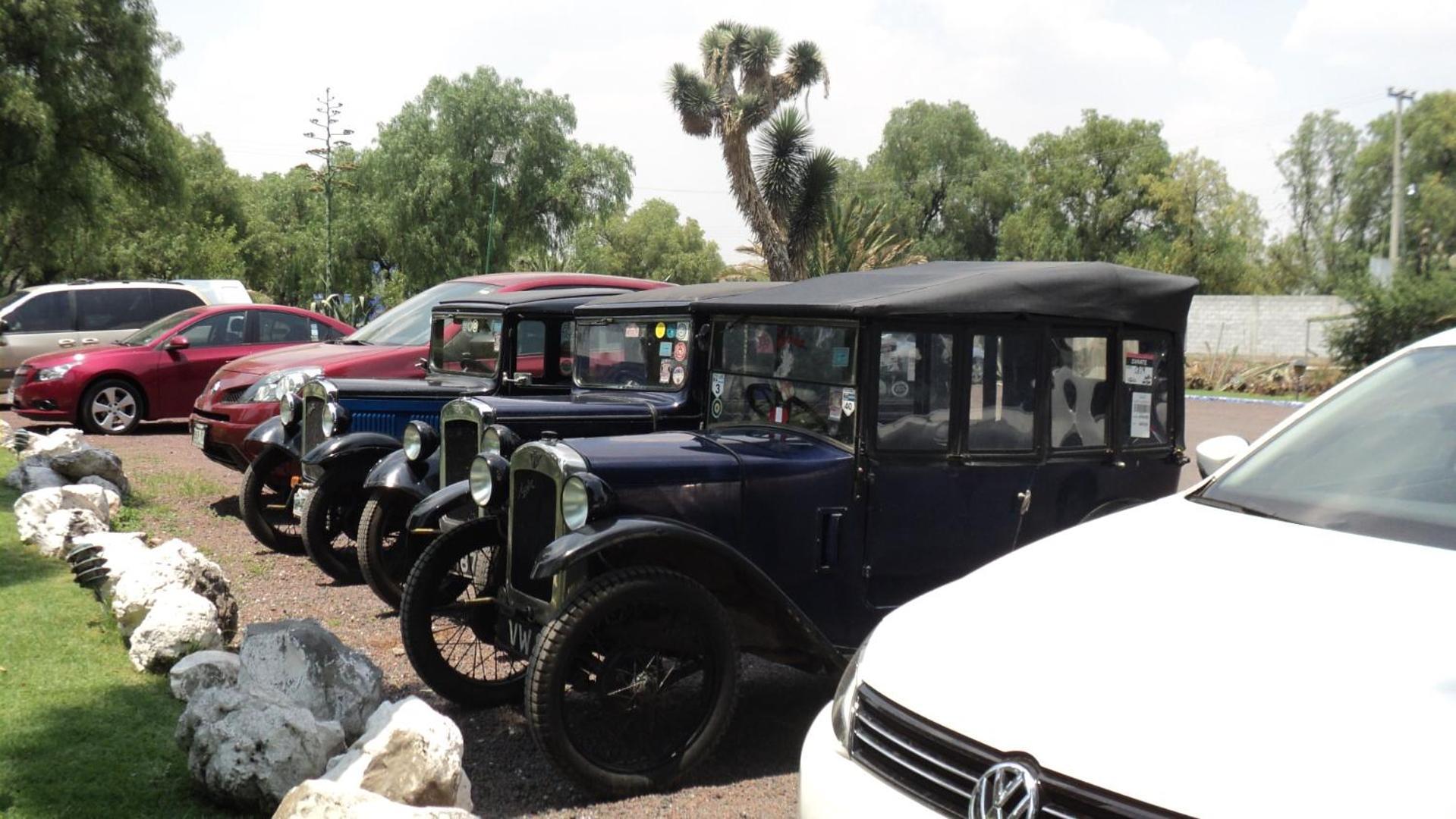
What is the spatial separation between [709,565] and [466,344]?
4784mm

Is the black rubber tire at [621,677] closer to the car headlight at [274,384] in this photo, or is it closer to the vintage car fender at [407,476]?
the vintage car fender at [407,476]

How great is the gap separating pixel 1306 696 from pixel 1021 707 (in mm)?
514

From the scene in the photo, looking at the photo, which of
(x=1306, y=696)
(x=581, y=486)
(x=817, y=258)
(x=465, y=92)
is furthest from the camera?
(x=465, y=92)

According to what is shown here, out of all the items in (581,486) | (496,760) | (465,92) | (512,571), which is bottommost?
(496,760)

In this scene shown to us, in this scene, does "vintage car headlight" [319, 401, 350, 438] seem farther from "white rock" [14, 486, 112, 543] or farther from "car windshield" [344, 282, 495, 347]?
"car windshield" [344, 282, 495, 347]

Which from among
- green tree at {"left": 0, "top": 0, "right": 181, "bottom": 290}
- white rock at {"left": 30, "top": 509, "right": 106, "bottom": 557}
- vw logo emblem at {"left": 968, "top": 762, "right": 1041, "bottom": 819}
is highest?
green tree at {"left": 0, "top": 0, "right": 181, "bottom": 290}

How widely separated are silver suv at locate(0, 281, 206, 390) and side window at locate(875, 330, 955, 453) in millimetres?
14433

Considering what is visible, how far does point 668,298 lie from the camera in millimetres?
6785

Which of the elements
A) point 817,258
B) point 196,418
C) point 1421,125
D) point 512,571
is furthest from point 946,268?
point 1421,125

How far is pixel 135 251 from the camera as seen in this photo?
141ft

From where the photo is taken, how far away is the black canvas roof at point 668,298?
6.58 meters

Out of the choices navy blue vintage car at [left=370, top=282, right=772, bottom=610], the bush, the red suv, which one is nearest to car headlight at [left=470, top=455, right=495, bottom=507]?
navy blue vintage car at [left=370, top=282, right=772, bottom=610]

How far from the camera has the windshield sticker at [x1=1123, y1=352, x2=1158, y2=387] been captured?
5691 mm

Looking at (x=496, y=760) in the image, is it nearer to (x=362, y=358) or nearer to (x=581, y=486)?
(x=581, y=486)
